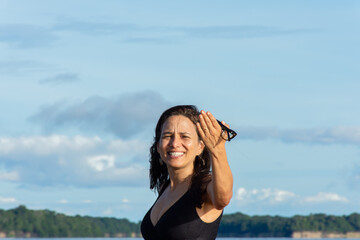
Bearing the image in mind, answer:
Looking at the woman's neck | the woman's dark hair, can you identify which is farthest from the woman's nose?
the woman's neck

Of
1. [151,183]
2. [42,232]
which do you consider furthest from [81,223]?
[151,183]

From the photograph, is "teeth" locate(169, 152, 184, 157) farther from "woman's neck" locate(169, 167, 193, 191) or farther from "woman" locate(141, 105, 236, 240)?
"woman's neck" locate(169, 167, 193, 191)

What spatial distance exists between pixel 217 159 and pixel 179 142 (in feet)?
2.47

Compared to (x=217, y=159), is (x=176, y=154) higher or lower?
higher

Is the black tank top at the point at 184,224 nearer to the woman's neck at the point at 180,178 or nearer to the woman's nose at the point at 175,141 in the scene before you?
the woman's neck at the point at 180,178

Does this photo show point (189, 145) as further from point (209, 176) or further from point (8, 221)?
point (8, 221)

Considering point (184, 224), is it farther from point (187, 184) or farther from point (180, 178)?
point (180, 178)

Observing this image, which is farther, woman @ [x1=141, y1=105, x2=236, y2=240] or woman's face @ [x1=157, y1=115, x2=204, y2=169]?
woman's face @ [x1=157, y1=115, x2=204, y2=169]

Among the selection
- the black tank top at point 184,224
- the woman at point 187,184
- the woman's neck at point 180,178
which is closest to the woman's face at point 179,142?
the woman at point 187,184

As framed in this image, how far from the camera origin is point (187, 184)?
670cm

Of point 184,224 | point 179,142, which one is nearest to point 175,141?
point 179,142

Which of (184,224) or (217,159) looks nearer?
(217,159)

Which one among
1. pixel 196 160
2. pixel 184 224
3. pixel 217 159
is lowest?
pixel 184 224

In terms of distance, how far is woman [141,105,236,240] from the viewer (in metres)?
6.03
